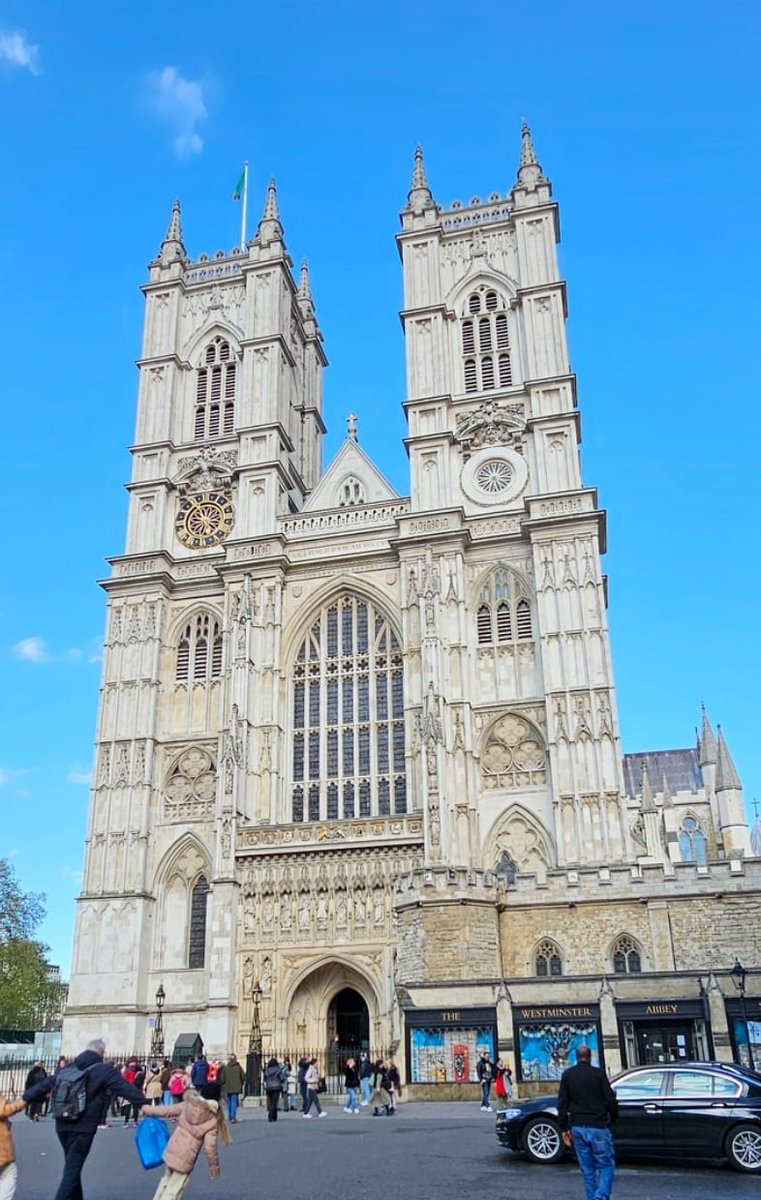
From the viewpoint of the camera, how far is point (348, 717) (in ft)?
121

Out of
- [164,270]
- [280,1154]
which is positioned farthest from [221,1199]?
[164,270]

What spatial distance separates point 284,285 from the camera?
45250mm

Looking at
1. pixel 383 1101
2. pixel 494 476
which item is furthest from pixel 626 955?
pixel 494 476

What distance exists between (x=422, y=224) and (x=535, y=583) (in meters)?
17.1

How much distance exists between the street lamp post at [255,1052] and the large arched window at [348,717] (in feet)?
20.4

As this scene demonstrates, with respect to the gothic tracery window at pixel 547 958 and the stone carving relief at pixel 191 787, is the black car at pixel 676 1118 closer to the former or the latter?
the gothic tracery window at pixel 547 958

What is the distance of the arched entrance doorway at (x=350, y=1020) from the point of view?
32.9 m

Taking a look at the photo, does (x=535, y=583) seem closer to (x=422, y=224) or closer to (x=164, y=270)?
(x=422, y=224)

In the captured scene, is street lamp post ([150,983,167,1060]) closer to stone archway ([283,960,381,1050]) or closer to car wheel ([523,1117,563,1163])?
stone archway ([283,960,381,1050])

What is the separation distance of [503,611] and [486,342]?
37.5 ft

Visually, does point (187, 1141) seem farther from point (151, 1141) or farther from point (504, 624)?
point (504, 624)

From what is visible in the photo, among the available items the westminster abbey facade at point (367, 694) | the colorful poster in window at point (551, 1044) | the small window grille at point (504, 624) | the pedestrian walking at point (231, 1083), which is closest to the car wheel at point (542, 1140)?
the colorful poster in window at point (551, 1044)

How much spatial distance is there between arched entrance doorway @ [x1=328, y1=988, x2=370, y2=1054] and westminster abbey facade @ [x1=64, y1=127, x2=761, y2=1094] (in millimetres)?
135

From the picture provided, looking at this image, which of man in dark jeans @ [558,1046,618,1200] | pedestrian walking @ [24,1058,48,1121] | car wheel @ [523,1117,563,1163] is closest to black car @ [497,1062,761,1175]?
car wheel @ [523,1117,563,1163]
